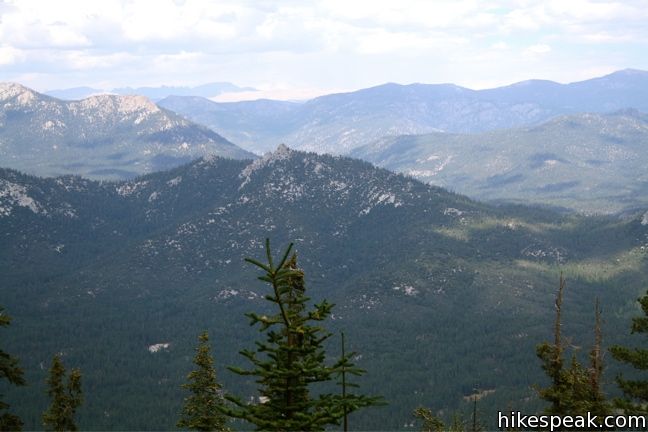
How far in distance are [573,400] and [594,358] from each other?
16.0 feet

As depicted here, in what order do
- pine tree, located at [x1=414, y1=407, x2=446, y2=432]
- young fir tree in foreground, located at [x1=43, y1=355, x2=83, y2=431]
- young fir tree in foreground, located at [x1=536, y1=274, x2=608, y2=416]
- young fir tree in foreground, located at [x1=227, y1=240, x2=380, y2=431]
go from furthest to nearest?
young fir tree in foreground, located at [x1=43, y1=355, x2=83, y2=431]
pine tree, located at [x1=414, y1=407, x2=446, y2=432]
young fir tree in foreground, located at [x1=536, y1=274, x2=608, y2=416]
young fir tree in foreground, located at [x1=227, y1=240, x2=380, y2=431]

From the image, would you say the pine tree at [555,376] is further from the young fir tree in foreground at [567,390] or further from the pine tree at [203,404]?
the pine tree at [203,404]

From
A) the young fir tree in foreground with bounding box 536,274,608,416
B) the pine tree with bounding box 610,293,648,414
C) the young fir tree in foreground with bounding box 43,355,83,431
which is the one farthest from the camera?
the young fir tree in foreground with bounding box 43,355,83,431

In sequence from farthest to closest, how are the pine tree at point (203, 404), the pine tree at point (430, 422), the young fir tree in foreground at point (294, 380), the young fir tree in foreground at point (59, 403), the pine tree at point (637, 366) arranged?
the young fir tree in foreground at point (59, 403)
the pine tree at point (203, 404)
the pine tree at point (430, 422)
the pine tree at point (637, 366)
the young fir tree in foreground at point (294, 380)

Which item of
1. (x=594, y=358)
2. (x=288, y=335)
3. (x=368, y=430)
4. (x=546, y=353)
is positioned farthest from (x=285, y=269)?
(x=368, y=430)

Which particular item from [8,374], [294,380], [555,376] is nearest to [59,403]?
[8,374]

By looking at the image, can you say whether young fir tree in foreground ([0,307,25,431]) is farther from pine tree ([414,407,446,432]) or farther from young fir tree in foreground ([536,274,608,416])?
young fir tree in foreground ([536,274,608,416])

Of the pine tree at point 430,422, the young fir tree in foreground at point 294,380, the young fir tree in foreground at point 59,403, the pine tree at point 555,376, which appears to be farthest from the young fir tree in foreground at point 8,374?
the pine tree at point 555,376

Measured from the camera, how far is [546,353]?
5203cm

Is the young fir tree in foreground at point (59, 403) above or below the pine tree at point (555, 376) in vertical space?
below

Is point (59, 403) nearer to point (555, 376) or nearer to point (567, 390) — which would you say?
point (555, 376)

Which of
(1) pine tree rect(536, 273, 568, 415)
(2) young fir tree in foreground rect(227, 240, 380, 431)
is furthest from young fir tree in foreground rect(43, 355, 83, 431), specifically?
(2) young fir tree in foreground rect(227, 240, 380, 431)

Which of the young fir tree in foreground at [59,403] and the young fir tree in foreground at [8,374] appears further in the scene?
the young fir tree in foreground at [59,403]

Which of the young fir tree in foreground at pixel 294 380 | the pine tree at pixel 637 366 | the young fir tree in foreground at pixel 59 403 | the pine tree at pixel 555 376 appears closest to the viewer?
the young fir tree in foreground at pixel 294 380
